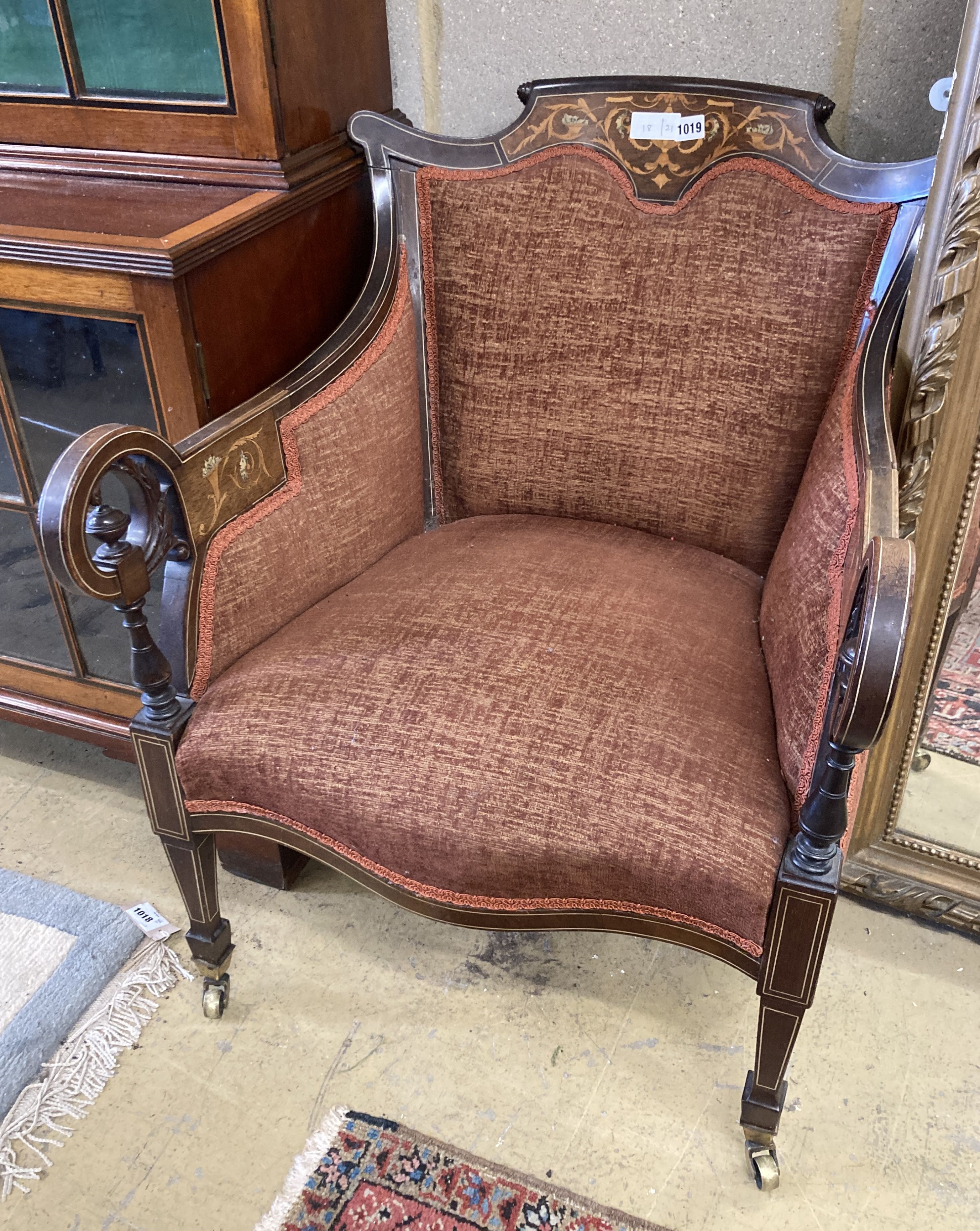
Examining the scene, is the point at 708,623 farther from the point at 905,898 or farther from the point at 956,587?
the point at 905,898

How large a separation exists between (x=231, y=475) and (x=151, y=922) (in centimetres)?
73

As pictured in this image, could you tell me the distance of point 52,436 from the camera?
4.51ft

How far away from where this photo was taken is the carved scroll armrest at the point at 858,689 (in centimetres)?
80

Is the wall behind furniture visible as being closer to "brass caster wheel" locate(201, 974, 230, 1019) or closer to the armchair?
the armchair

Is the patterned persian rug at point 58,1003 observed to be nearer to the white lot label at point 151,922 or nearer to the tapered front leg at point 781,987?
the white lot label at point 151,922

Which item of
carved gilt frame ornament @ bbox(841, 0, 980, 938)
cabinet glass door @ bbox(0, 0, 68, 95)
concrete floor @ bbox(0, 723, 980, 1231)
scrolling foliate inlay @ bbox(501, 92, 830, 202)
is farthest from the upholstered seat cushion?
cabinet glass door @ bbox(0, 0, 68, 95)

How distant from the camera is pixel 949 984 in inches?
53.7

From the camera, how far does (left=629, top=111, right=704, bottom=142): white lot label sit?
1.27 m

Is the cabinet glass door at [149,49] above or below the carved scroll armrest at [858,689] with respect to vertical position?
above

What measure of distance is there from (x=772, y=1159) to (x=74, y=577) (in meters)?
1.00

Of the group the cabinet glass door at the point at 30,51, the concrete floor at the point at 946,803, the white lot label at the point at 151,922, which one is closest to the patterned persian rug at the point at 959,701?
the concrete floor at the point at 946,803

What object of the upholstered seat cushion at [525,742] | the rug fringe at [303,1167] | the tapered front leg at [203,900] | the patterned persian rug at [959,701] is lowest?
the rug fringe at [303,1167]

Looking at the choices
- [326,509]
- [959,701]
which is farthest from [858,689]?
[326,509]

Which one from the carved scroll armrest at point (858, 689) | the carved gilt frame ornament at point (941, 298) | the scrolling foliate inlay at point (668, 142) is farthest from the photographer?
the scrolling foliate inlay at point (668, 142)
